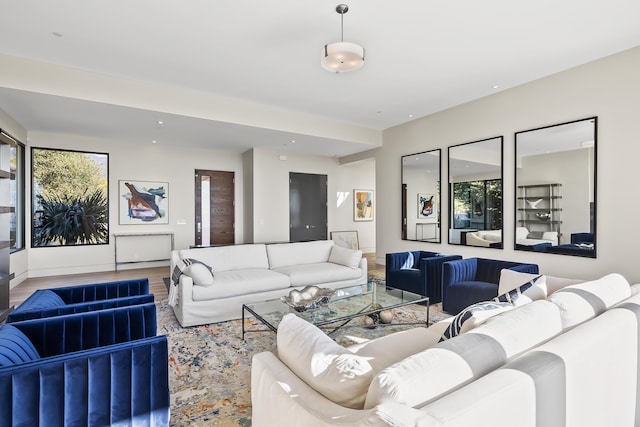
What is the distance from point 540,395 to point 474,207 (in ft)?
15.0

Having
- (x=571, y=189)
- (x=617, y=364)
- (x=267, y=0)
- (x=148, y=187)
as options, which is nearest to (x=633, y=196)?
(x=571, y=189)

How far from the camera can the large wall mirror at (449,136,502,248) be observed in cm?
482

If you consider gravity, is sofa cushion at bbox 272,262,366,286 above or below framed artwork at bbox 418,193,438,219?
below

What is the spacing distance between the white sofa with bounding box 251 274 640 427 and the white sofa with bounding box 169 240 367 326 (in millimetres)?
2258

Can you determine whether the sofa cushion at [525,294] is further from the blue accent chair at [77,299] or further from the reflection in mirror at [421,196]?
the reflection in mirror at [421,196]

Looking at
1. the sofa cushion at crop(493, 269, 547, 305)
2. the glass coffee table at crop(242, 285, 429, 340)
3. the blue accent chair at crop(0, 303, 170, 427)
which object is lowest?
the glass coffee table at crop(242, 285, 429, 340)

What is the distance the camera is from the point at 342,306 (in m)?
3.02

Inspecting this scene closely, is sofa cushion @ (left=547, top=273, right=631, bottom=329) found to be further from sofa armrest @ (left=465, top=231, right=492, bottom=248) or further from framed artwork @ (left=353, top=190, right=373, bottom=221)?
framed artwork @ (left=353, top=190, right=373, bottom=221)

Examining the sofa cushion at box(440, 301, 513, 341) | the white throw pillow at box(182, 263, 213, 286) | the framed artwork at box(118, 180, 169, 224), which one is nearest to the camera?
the sofa cushion at box(440, 301, 513, 341)

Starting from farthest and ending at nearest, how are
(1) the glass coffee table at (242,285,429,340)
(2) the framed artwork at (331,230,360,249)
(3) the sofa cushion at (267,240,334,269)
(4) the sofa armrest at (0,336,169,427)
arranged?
(2) the framed artwork at (331,230,360,249) → (3) the sofa cushion at (267,240,334,269) → (1) the glass coffee table at (242,285,429,340) → (4) the sofa armrest at (0,336,169,427)

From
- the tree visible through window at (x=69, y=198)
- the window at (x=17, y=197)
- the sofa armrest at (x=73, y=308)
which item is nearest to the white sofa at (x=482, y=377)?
the sofa armrest at (x=73, y=308)

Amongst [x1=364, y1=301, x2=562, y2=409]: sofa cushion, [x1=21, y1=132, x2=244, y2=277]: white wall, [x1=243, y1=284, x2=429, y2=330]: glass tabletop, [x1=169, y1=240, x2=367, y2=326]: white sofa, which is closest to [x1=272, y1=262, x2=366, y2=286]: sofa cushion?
[x1=169, y1=240, x2=367, y2=326]: white sofa

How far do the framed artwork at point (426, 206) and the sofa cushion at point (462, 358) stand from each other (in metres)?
4.45

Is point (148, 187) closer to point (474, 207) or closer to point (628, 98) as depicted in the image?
point (474, 207)
